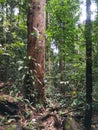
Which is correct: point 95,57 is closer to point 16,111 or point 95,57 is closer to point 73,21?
point 73,21

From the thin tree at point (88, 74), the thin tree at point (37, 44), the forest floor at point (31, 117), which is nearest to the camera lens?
the forest floor at point (31, 117)

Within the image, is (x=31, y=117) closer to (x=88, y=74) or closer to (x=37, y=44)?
(x=88, y=74)

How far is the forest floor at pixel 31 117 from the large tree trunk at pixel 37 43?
0.56m

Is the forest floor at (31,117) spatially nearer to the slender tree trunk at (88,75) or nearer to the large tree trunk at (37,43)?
the slender tree trunk at (88,75)

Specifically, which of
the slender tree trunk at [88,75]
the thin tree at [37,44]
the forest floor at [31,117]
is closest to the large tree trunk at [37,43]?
the thin tree at [37,44]

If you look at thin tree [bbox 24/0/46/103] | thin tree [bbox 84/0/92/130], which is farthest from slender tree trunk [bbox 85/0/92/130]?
thin tree [bbox 24/0/46/103]

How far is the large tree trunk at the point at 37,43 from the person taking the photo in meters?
8.50

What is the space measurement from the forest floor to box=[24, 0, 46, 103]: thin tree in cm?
55

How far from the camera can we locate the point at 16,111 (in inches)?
299

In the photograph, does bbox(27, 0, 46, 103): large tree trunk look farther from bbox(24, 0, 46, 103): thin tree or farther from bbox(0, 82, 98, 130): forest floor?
bbox(0, 82, 98, 130): forest floor

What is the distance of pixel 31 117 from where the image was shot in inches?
303

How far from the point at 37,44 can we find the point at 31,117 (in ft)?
7.67

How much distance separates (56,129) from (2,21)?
6112 mm

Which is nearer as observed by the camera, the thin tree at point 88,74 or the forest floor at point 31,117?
the forest floor at point 31,117
